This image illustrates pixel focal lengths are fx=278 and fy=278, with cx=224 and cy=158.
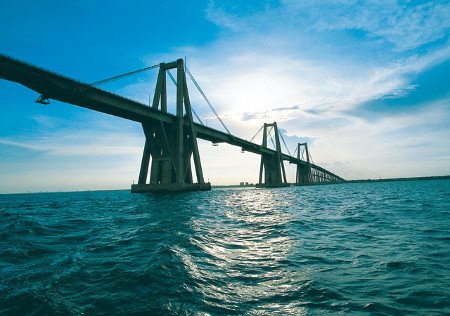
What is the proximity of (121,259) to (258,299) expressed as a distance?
4181mm

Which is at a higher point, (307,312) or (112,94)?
(112,94)

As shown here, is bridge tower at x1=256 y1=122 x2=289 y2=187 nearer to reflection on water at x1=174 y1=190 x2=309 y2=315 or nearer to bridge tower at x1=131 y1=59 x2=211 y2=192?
bridge tower at x1=131 y1=59 x2=211 y2=192

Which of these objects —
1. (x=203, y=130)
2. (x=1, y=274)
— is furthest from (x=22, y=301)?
(x=203, y=130)

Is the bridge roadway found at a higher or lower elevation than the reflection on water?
higher

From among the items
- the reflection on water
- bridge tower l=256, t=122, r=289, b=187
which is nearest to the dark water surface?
the reflection on water

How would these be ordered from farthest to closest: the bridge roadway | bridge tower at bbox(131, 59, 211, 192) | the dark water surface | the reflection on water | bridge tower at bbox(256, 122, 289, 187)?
bridge tower at bbox(256, 122, 289, 187), bridge tower at bbox(131, 59, 211, 192), the bridge roadway, the reflection on water, the dark water surface

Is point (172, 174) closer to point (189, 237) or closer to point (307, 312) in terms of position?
point (189, 237)

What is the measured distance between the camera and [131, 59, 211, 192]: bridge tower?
A: 170 ft

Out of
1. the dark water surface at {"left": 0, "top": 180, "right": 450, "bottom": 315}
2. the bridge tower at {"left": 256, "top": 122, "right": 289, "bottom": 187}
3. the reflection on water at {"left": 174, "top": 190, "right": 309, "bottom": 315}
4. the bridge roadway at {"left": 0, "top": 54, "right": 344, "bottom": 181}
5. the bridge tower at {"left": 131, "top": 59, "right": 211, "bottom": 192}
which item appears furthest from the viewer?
the bridge tower at {"left": 256, "top": 122, "right": 289, "bottom": 187}

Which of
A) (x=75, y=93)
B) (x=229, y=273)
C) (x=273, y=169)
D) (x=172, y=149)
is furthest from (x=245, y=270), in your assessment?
(x=273, y=169)

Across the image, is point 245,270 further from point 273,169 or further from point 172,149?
point 273,169

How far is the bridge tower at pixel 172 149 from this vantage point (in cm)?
5188

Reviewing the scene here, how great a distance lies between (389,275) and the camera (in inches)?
225

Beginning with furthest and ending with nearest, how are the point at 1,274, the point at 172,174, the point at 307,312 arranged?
the point at 172,174 < the point at 1,274 < the point at 307,312
